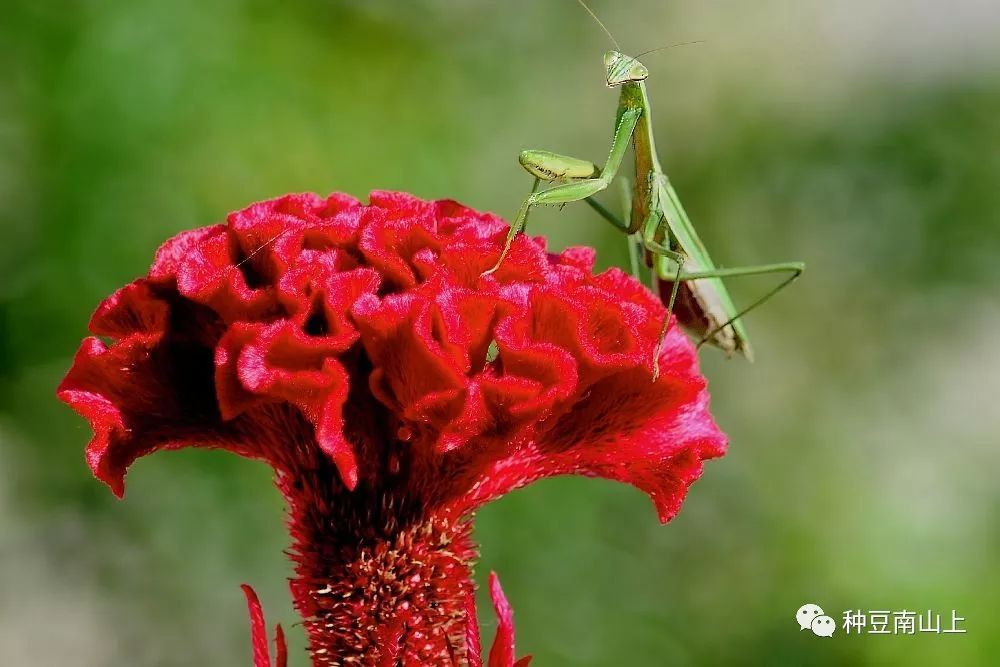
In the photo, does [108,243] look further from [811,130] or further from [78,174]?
[811,130]

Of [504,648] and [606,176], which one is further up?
[606,176]

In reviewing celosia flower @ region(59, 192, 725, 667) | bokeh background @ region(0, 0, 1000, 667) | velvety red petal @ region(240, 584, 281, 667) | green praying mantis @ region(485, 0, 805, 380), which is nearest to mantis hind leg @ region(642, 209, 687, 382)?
→ green praying mantis @ region(485, 0, 805, 380)

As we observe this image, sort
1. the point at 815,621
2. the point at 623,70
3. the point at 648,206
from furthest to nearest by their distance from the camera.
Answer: the point at 815,621
the point at 648,206
the point at 623,70

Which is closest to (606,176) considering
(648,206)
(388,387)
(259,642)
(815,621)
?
(648,206)

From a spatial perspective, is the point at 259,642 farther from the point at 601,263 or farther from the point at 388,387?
the point at 601,263

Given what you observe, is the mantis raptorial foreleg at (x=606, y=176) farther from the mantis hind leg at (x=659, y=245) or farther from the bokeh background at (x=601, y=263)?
the bokeh background at (x=601, y=263)

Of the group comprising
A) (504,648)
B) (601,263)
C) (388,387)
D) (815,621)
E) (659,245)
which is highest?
(388,387)
